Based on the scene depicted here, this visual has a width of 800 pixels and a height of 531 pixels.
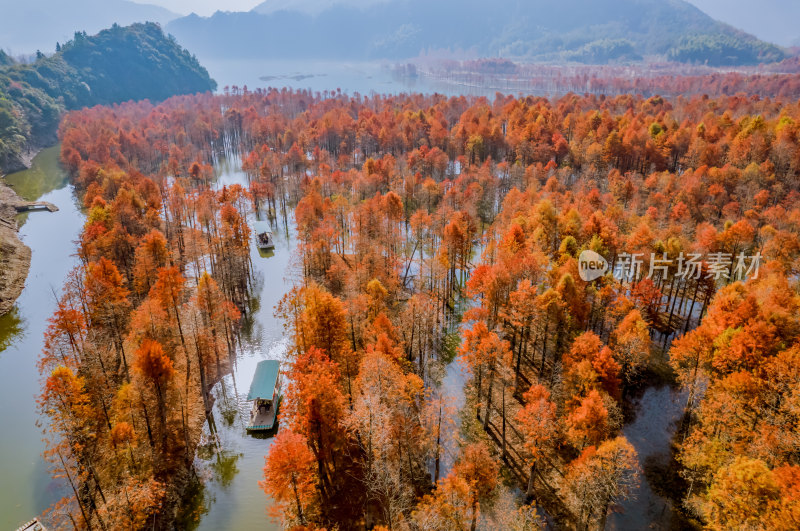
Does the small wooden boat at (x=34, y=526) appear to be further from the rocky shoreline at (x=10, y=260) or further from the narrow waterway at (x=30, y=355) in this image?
the rocky shoreline at (x=10, y=260)

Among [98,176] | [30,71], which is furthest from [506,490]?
[30,71]

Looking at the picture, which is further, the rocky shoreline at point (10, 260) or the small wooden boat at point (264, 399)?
the rocky shoreline at point (10, 260)

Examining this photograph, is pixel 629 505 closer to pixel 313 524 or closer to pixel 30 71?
pixel 313 524

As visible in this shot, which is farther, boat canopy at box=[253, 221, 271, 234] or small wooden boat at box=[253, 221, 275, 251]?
boat canopy at box=[253, 221, 271, 234]

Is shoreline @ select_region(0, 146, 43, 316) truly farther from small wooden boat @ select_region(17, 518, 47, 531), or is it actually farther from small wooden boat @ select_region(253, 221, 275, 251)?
small wooden boat @ select_region(17, 518, 47, 531)

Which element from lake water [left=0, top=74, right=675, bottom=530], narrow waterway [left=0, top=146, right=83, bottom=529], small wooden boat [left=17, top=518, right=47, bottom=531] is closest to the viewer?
small wooden boat [left=17, top=518, right=47, bottom=531]

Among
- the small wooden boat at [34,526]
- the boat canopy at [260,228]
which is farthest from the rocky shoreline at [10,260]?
the small wooden boat at [34,526]

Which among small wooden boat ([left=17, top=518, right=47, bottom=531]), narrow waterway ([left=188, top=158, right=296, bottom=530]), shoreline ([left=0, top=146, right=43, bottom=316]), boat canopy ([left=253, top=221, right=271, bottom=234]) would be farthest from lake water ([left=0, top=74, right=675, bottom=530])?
boat canopy ([left=253, top=221, right=271, bottom=234])
